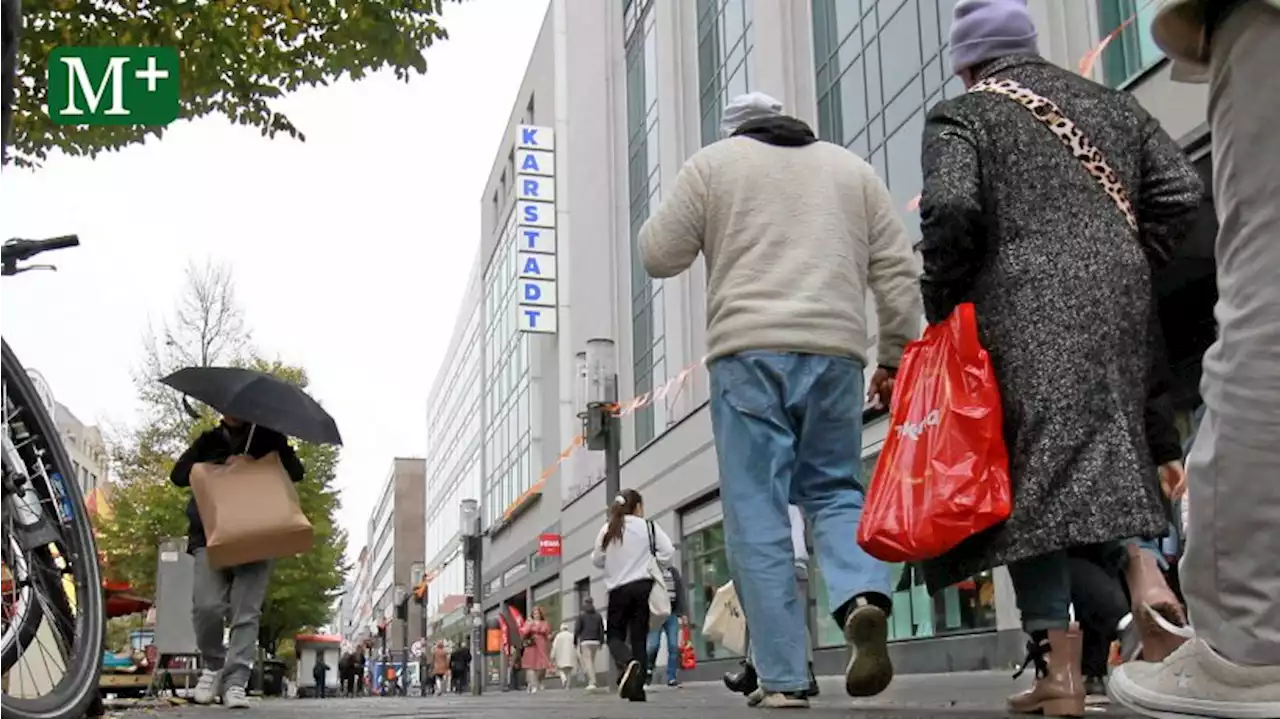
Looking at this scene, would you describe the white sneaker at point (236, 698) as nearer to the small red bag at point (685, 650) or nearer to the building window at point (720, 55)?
the small red bag at point (685, 650)

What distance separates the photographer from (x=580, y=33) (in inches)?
1510

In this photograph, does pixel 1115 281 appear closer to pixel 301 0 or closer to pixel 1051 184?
pixel 1051 184

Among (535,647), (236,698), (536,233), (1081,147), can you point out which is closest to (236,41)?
(236,698)

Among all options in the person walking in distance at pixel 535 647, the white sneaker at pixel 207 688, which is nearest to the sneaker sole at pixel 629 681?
the white sneaker at pixel 207 688

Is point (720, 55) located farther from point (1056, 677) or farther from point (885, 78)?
point (1056, 677)

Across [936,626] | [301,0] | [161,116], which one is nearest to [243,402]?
[161,116]

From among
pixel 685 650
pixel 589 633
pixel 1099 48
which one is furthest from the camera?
pixel 685 650

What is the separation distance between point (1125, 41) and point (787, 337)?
9.23m

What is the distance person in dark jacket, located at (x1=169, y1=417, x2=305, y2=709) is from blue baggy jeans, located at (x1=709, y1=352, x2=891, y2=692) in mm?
3268

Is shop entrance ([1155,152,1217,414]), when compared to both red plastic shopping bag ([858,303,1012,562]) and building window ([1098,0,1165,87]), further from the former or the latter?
red plastic shopping bag ([858,303,1012,562])

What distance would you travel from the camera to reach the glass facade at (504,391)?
46688 mm

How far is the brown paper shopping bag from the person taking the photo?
6488 millimetres

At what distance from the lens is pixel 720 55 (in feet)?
82.6

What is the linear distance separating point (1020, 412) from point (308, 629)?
1388 inches
